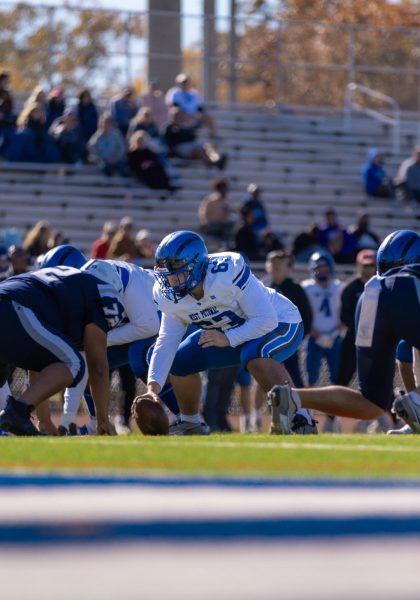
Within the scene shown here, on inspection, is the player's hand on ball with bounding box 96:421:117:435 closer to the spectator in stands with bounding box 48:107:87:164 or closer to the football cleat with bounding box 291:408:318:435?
the football cleat with bounding box 291:408:318:435

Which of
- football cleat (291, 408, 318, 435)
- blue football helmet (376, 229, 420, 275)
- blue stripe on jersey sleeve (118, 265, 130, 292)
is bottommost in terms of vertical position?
football cleat (291, 408, 318, 435)

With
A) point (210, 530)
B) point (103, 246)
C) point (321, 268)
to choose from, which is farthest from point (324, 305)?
point (210, 530)

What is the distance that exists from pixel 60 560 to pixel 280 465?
8.11 ft

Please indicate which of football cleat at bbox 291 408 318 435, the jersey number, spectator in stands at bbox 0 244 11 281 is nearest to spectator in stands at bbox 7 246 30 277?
spectator in stands at bbox 0 244 11 281

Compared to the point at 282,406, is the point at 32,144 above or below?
above

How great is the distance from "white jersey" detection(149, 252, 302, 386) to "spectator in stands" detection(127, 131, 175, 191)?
10.2 m

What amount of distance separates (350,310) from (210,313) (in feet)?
19.6

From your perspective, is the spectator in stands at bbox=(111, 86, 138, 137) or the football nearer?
the football

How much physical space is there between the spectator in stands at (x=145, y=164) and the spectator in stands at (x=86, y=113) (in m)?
0.57

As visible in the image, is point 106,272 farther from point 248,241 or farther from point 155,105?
point 155,105

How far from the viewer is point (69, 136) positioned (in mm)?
19344

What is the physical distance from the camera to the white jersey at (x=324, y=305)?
51.2 ft

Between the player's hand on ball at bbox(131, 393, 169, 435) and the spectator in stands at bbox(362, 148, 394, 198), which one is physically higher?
the spectator in stands at bbox(362, 148, 394, 198)

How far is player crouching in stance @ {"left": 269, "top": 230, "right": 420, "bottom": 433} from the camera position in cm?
948
